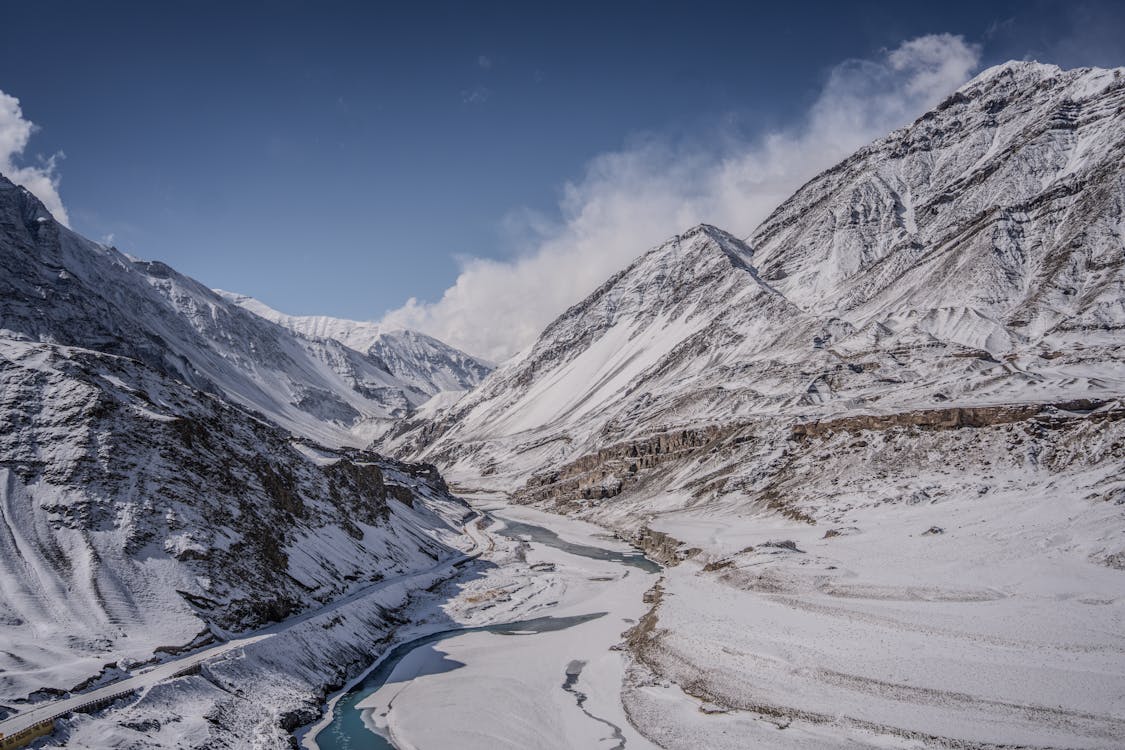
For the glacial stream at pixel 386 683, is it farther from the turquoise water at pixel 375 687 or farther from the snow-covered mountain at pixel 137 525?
the snow-covered mountain at pixel 137 525

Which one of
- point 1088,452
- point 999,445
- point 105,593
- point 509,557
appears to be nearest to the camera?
point 105,593

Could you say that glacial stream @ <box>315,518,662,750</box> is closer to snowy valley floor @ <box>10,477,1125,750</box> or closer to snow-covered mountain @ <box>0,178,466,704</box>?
snowy valley floor @ <box>10,477,1125,750</box>

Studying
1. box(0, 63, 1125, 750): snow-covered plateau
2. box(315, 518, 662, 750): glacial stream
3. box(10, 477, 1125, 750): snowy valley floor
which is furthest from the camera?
box(315, 518, 662, 750): glacial stream

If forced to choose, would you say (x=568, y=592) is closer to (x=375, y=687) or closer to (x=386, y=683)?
(x=386, y=683)

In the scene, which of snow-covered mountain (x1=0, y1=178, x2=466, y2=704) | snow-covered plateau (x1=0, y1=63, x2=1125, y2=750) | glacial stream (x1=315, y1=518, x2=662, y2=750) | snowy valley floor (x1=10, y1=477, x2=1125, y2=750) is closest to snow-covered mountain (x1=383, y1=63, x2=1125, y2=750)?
snowy valley floor (x1=10, y1=477, x2=1125, y2=750)

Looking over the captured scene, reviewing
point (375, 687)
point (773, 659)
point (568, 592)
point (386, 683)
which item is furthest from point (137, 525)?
point (773, 659)

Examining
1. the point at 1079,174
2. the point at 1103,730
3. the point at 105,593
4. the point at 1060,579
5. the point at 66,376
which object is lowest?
the point at 105,593

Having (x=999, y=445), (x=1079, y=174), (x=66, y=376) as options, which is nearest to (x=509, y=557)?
(x=66, y=376)

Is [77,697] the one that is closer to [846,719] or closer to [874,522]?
[846,719]

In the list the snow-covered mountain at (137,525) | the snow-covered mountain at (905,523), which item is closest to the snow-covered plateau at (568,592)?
the snow-covered mountain at (137,525)

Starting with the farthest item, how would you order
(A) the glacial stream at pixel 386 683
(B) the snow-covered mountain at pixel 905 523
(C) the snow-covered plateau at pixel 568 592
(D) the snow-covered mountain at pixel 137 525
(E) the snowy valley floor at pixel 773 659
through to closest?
(D) the snow-covered mountain at pixel 137 525
(A) the glacial stream at pixel 386 683
(B) the snow-covered mountain at pixel 905 523
(C) the snow-covered plateau at pixel 568 592
(E) the snowy valley floor at pixel 773 659

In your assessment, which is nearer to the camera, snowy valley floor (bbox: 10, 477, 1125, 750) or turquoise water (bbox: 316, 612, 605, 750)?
snowy valley floor (bbox: 10, 477, 1125, 750)
